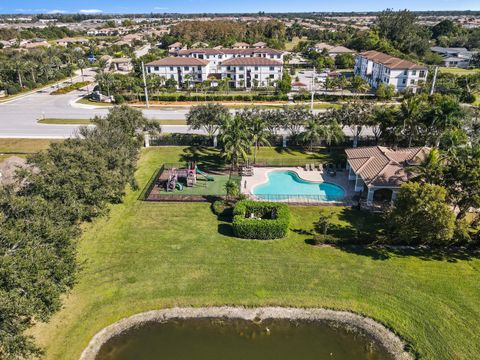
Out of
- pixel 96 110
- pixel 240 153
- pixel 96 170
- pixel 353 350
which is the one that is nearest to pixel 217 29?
pixel 96 110

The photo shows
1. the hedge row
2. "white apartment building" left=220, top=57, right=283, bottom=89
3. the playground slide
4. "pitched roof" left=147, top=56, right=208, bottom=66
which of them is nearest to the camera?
the playground slide

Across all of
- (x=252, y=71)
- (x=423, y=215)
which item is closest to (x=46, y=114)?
(x=252, y=71)

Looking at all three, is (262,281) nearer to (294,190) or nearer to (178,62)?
(294,190)

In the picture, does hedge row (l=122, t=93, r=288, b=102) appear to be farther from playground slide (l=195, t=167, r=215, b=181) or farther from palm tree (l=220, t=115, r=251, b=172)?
playground slide (l=195, t=167, r=215, b=181)

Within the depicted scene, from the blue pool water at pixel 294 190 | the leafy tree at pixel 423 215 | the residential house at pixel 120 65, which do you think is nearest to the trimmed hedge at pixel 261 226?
the blue pool water at pixel 294 190

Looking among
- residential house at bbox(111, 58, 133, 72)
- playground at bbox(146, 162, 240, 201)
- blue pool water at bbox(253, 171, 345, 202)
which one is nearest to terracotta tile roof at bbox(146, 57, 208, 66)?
residential house at bbox(111, 58, 133, 72)

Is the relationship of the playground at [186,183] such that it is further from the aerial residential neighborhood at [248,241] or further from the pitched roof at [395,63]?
the pitched roof at [395,63]

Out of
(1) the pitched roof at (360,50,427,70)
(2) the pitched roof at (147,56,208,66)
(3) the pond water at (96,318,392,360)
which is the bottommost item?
(3) the pond water at (96,318,392,360)
